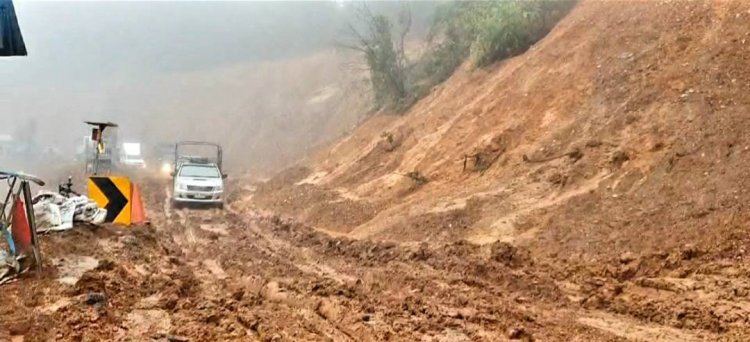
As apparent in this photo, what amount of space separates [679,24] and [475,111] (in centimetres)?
573

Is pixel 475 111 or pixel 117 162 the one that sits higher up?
pixel 475 111

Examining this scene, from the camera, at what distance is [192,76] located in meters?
86.9

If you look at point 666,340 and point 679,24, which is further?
point 679,24

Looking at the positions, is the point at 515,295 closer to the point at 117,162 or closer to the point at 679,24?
the point at 679,24

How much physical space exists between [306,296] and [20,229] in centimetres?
358

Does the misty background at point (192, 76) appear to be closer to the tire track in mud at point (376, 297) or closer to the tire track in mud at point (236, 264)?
the tire track in mud at point (236, 264)

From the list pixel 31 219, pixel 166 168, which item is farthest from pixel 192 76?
pixel 31 219

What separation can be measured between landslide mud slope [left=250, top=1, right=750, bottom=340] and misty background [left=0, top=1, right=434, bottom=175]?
20002mm

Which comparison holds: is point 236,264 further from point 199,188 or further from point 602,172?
point 199,188

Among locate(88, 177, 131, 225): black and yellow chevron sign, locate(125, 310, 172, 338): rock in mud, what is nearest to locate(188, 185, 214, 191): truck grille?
locate(88, 177, 131, 225): black and yellow chevron sign

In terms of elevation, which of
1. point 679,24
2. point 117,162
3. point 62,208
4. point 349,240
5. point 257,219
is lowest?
point 117,162

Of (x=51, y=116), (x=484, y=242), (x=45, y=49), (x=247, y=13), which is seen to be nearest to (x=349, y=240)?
→ (x=484, y=242)

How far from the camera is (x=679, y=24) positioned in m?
16.8

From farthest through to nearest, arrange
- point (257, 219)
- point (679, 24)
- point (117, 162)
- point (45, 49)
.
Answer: point (45, 49)
point (117, 162)
point (257, 219)
point (679, 24)
